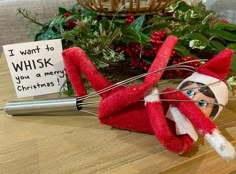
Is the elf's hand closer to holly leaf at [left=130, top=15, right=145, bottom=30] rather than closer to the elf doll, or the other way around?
the elf doll

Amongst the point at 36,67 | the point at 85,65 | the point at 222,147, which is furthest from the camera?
the point at 36,67

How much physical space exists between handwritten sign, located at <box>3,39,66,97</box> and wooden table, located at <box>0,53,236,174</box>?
0.09 m

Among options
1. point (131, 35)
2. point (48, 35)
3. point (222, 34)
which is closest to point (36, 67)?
point (48, 35)

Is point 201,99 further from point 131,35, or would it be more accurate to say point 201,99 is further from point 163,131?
point 131,35

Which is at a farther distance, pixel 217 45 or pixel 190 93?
pixel 217 45

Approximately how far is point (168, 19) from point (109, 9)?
0.16 metres

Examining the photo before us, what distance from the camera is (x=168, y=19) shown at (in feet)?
2.31

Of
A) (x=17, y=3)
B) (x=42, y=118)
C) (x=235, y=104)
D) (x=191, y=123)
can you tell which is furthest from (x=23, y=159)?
(x=17, y=3)

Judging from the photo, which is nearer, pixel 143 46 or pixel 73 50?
pixel 73 50

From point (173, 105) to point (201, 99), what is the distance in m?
0.04

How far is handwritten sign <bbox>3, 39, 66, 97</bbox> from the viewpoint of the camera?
1.95 feet

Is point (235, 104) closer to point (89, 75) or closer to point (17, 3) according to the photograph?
point (89, 75)

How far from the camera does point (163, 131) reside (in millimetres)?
422

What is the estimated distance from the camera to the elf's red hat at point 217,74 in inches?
17.4
